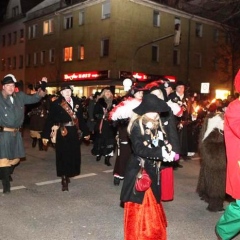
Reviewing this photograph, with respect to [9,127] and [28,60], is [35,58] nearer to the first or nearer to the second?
[28,60]

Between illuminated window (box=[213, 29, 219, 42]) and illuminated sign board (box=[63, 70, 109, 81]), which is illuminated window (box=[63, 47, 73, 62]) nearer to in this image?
illuminated sign board (box=[63, 70, 109, 81])

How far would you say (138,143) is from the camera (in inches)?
164

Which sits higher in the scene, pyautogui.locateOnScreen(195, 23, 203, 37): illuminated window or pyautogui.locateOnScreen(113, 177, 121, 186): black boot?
pyautogui.locateOnScreen(195, 23, 203, 37): illuminated window

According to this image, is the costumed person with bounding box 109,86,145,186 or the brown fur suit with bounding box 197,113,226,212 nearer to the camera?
the brown fur suit with bounding box 197,113,226,212

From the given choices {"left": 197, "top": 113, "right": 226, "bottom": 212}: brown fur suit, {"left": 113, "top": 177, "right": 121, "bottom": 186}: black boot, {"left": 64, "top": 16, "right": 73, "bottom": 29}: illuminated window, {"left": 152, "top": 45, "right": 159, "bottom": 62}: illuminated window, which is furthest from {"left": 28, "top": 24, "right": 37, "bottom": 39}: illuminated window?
{"left": 197, "top": 113, "right": 226, "bottom": 212}: brown fur suit

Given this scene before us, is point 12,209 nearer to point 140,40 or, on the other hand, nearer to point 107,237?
point 107,237

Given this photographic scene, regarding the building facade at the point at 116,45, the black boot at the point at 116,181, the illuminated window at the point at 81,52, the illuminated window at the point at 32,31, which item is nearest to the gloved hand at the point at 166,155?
the black boot at the point at 116,181

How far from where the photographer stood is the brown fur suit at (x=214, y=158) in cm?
580

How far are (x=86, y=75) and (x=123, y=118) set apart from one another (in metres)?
25.8

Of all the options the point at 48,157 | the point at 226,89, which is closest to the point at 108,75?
the point at 226,89

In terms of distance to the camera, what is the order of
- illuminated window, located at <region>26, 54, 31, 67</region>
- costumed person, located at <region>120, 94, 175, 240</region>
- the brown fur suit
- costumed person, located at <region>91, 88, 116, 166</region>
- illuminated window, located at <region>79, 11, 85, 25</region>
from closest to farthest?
costumed person, located at <region>120, 94, 175, 240</region>, the brown fur suit, costumed person, located at <region>91, 88, 116, 166</region>, illuminated window, located at <region>79, 11, 85, 25</region>, illuminated window, located at <region>26, 54, 31, 67</region>

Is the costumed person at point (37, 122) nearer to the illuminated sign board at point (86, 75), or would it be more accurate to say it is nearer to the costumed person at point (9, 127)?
the costumed person at point (9, 127)

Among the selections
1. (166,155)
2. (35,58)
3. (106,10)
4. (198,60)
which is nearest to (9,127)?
(166,155)

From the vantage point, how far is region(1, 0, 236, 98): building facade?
29.8m
